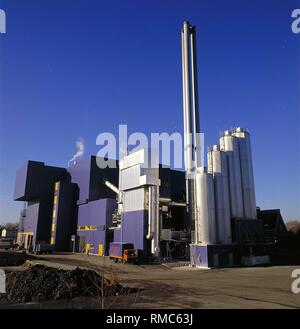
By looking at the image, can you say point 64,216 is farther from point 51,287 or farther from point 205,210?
point 51,287

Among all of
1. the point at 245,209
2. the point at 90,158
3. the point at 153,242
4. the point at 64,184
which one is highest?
the point at 90,158

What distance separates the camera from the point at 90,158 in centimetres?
6775

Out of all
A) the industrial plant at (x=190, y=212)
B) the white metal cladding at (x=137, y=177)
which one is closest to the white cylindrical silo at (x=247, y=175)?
the industrial plant at (x=190, y=212)

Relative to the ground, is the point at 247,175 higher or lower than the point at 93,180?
lower

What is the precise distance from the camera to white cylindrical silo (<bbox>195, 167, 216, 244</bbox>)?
Result: 121 ft

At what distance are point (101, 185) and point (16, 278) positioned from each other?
49.2 meters

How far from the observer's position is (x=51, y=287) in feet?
58.2

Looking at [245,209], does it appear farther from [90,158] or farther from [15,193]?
[15,193]

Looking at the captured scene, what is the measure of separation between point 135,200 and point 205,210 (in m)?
12.8

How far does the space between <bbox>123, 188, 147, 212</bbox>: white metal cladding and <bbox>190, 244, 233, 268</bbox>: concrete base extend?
10771 mm

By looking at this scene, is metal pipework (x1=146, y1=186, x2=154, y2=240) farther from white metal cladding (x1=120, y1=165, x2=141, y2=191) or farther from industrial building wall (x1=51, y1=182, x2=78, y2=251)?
industrial building wall (x1=51, y1=182, x2=78, y2=251)

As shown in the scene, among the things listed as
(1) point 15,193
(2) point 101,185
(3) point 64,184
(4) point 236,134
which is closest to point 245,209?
(4) point 236,134

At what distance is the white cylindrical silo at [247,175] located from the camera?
137ft

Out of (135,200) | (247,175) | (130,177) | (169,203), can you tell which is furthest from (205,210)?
(130,177)
